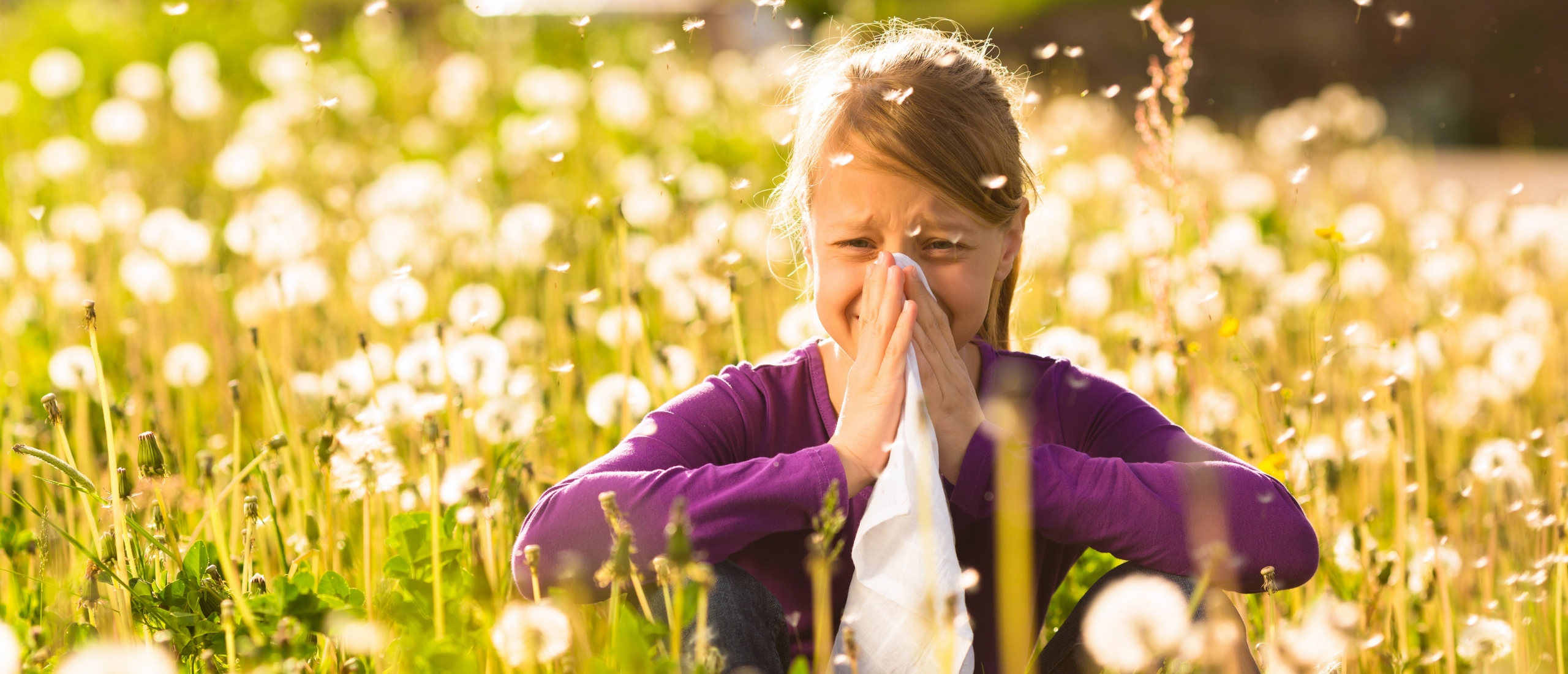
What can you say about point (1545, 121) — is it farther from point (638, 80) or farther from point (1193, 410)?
point (1193, 410)

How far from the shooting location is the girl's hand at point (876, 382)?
1.21 m

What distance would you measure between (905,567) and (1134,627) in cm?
24

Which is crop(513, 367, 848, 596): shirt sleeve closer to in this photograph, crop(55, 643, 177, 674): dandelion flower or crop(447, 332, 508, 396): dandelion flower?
crop(55, 643, 177, 674): dandelion flower

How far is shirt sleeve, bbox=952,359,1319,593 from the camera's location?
122 cm

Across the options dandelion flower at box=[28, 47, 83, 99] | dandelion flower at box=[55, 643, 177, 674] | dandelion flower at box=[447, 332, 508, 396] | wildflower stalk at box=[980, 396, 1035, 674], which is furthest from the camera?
dandelion flower at box=[28, 47, 83, 99]

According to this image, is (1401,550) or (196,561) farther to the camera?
(1401,550)

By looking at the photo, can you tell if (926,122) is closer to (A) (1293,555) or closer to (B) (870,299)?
(B) (870,299)

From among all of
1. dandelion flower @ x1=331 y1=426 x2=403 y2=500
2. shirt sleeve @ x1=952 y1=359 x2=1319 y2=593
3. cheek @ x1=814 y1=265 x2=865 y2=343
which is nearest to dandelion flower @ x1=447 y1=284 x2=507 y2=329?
dandelion flower @ x1=331 y1=426 x2=403 y2=500

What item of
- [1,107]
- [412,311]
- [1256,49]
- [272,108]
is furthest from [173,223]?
[1256,49]

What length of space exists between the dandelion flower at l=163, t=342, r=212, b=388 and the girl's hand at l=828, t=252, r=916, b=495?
158 cm

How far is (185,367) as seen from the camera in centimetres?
238

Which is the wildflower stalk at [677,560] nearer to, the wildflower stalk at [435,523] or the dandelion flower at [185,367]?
the wildflower stalk at [435,523]

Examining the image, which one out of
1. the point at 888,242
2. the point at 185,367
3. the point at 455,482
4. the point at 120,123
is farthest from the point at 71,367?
the point at 120,123

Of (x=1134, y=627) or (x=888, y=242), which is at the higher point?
(x=888, y=242)
